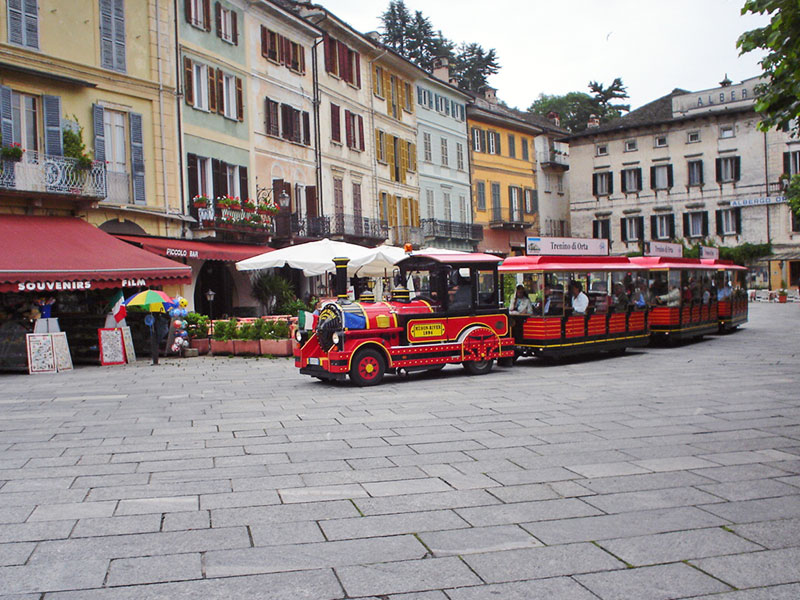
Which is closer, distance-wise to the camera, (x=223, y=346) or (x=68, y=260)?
(x=68, y=260)

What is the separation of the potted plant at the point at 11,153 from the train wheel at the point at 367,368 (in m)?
11.1

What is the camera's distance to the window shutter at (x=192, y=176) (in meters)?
24.9

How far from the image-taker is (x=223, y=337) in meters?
19.7

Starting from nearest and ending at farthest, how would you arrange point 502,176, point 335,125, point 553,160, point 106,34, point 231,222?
point 106,34, point 231,222, point 335,125, point 502,176, point 553,160

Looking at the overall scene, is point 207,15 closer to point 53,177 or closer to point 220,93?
point 220,93

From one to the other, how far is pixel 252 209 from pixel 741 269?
17.5 meters

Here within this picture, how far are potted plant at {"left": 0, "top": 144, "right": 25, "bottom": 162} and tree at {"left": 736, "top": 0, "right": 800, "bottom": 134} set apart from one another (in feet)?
53.1

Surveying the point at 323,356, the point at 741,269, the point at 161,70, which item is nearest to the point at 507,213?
the point at 741,269

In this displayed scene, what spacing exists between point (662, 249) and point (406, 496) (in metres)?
18.4

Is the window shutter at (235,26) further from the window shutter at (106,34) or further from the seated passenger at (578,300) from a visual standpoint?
the seated passenger at (578,300)

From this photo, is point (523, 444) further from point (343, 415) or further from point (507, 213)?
point (507, 213)

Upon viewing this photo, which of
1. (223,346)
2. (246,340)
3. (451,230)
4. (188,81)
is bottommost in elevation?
(223,346)

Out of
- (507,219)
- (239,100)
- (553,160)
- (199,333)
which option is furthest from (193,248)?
(553,160)

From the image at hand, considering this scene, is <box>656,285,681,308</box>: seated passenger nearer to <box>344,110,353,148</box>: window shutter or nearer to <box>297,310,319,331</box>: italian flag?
<box>297,310,319,331</box>: italian flag
